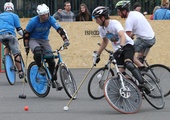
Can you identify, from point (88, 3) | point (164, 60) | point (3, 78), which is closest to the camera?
point (3, 78)

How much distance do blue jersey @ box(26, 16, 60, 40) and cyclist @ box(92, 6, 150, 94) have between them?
120 centimetres

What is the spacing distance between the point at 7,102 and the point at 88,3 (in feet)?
26.3

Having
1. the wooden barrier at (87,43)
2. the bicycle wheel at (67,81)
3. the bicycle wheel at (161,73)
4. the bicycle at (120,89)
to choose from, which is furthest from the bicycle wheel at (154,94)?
the wooden barrier at (87,43)

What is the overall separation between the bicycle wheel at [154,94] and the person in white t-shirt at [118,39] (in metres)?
0.30

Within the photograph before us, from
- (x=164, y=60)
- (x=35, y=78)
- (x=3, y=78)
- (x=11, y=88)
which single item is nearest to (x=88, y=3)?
(x=164, y=60)

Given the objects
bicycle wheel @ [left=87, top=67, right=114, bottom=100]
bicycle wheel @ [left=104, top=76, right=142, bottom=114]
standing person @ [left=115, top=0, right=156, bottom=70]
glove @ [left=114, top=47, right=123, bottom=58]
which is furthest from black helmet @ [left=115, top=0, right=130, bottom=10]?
bicycle wheel @ [left=104, top=76, right=142, bottom=114]

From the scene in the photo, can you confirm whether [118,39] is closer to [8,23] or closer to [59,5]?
[8,23]

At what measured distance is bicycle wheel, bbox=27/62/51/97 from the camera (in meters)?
12.1

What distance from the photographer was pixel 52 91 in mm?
13211

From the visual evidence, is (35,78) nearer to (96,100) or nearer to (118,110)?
(96,100)

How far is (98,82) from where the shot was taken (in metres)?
11.5

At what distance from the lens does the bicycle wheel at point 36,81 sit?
12.1 meters

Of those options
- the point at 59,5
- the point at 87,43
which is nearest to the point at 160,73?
the point at 87,43

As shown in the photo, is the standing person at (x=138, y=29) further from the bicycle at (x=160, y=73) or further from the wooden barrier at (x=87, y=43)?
the wooden barrier at (x=87, y=43)
